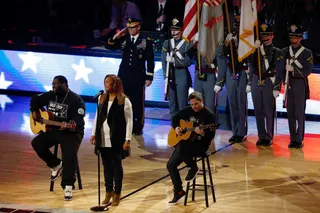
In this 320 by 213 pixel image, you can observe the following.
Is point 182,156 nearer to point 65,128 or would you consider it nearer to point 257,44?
point 65,128

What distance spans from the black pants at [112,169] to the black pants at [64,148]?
2.12 ft

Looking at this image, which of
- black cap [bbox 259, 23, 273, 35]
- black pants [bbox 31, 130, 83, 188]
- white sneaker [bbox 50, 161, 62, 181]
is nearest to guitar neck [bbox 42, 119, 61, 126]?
black pants [bbox 31, 130, 83, 188]

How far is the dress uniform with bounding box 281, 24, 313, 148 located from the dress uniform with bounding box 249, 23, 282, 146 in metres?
0.21

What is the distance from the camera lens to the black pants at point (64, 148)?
11.8m

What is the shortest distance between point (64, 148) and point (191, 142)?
186cm

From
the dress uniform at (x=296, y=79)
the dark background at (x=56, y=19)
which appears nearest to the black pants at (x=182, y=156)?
the dress uniform at (x=296, y=79)

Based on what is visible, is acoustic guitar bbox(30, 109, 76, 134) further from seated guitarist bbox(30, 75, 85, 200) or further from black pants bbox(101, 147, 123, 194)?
black pants bbox(101, 147, 123, 194)

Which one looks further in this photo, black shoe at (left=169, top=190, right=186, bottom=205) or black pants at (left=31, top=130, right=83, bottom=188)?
black pants at (left=31, top=130, right=83, bottom=188)

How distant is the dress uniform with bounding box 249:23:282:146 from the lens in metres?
15.1

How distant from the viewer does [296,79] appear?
15062 millimetres

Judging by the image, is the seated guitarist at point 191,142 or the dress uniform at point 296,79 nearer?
the seated guitarist at point 191,142

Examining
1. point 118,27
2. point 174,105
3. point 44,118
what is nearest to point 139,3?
point 118,27

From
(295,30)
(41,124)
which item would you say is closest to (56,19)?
(295,30)

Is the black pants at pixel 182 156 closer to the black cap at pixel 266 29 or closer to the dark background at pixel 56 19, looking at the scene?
the black cap at pixel 266 29
